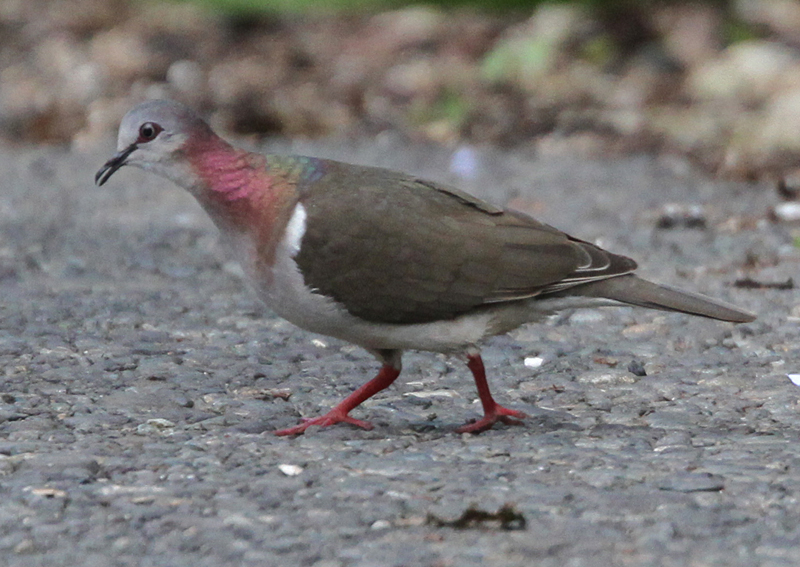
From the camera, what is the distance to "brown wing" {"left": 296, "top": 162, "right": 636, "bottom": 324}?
4.35 m

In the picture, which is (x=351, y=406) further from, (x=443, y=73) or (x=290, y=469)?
(x=443, y=73)

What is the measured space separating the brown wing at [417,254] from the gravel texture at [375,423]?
452 millimetres

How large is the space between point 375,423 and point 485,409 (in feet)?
1.26

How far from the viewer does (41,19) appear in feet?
44.8

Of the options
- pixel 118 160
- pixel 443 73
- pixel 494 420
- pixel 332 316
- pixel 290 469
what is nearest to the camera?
pixel 290 469

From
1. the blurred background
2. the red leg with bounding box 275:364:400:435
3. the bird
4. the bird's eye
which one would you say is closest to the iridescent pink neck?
the bird

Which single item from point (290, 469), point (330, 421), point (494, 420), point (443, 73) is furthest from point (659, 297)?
point (443, 73)

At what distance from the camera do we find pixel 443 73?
11.1 meters

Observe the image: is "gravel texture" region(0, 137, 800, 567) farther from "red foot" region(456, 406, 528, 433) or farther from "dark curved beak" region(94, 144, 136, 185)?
"dark curved beak" region(94, 144, 136, 185)

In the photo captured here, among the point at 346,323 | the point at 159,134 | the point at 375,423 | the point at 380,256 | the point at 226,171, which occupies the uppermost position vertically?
the point at 159,134

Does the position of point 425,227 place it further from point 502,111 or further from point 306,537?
point 502,111

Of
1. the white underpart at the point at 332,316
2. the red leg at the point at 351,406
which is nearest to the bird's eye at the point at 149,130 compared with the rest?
the white underpart at the point at 332,316

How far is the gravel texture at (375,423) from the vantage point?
11.0 ft

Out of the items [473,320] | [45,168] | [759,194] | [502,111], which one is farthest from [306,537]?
[502,111]
